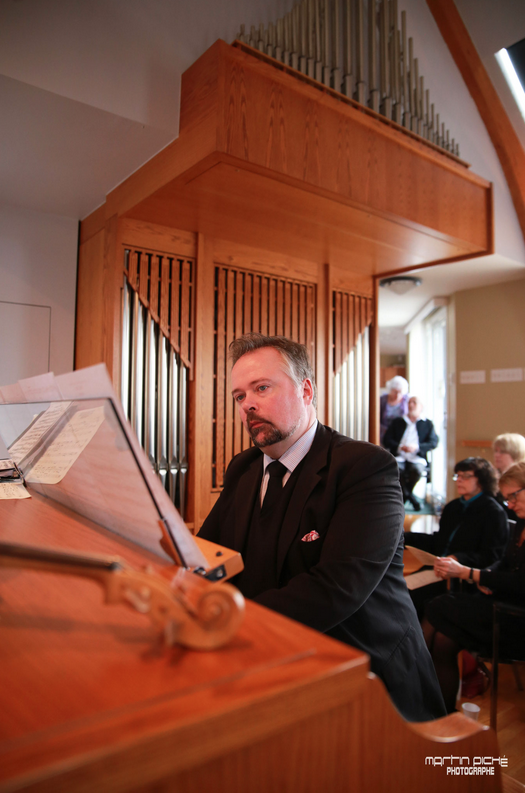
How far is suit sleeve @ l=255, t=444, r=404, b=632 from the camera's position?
1.20 m

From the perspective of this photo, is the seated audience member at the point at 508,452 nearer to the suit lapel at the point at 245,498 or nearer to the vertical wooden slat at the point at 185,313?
the vertical wooden slat at the point at 185,313

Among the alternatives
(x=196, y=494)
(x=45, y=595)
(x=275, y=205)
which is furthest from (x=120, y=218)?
(x=45, y=595)

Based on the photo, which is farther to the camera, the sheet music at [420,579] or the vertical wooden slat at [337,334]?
the vertical wooden slat at [337,334]

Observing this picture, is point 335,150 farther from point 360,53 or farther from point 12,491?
point 12,491

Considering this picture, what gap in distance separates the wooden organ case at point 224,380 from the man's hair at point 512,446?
53.3 inches

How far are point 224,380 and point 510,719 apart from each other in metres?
2.73

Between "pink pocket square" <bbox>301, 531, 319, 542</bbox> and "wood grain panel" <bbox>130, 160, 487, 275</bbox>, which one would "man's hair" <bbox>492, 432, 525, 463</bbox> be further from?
"pink pocket square" <bbox>301, 531, 319, 542</bbox>

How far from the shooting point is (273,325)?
454 cm

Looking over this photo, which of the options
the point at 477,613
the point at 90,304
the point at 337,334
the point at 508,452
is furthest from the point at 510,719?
the point at 90,304

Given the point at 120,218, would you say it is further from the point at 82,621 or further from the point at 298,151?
the point at 82,621

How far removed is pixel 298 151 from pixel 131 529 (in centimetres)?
271

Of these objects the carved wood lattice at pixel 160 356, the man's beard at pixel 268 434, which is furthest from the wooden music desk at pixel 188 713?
the carved wood lattice at pixel 160 356

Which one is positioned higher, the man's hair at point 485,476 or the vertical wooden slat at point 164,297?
the vertical wooden slat at point 164,297

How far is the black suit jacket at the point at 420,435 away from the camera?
676 cm
